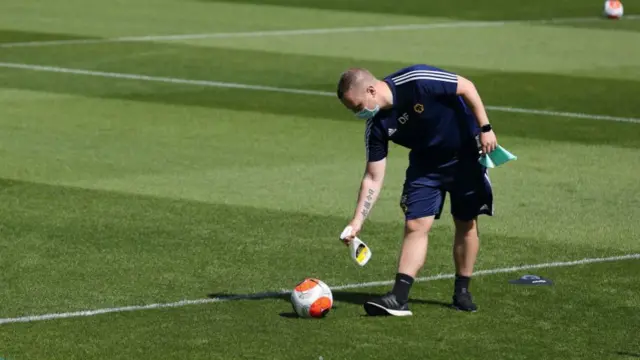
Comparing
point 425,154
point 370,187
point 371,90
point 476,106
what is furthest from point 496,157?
point 371,90

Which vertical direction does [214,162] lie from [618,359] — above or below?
below

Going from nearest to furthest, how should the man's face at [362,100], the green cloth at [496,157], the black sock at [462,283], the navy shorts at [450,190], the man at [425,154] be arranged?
the man's face at [362,100]
the man at [425,154]
the green cloth at [496,157]
the navy shorts at [450,190]
the black sock at [462,283]

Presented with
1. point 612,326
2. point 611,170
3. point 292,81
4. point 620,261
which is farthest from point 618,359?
point 292,81

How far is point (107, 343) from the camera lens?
10.1 metres

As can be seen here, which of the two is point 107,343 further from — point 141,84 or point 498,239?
point 141,84

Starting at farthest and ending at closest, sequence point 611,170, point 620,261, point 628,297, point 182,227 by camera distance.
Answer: point 611,170, point 182,227, point 620,261, point 628,297

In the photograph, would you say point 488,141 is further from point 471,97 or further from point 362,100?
point 362,100

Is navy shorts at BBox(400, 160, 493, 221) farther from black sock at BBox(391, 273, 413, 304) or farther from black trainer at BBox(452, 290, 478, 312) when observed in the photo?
black trainer at BBox(452, 290, 478, 312)

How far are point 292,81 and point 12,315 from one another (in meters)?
12.1

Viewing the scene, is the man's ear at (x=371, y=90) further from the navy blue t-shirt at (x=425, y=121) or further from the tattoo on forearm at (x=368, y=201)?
the tattoo on forearm at (x=368, y=201)

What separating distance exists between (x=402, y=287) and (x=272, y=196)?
4293 mm

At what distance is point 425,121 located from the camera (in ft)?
35.6

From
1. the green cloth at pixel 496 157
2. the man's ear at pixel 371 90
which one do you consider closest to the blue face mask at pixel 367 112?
the man's ear at pixel 371 90

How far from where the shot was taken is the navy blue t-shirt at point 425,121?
10695mm
